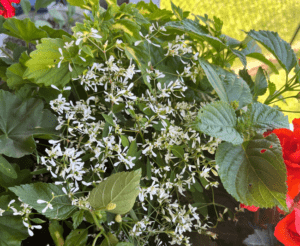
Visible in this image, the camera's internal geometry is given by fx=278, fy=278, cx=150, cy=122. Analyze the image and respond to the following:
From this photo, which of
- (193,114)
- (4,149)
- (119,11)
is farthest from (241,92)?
(4,149)

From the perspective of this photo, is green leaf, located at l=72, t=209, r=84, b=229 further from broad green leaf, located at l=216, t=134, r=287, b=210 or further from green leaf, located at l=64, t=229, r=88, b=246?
broad green leaf, located at l=216, t=134, r=287, b=210

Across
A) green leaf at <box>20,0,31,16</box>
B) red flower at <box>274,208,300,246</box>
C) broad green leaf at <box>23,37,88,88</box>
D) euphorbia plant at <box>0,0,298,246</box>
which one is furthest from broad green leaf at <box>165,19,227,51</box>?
green leaf at <box>20,0,31,16</box>

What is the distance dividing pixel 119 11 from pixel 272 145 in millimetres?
222

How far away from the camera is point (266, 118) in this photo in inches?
12.2

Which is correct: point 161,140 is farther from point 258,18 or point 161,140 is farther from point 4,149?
point 258,18

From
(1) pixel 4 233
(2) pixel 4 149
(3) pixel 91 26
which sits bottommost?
(1) pixel 4 233

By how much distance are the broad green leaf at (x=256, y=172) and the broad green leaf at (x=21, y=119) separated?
0.65 ft

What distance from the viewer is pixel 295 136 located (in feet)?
1.10

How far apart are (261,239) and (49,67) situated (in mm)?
337

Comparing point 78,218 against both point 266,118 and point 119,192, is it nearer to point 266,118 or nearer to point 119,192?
point 119,192

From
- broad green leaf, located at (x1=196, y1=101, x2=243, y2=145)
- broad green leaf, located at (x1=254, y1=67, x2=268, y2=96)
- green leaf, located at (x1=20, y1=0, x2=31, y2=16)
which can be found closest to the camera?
broad green leaf, located at (x1=196, y1=101, x2=243, y2=145)

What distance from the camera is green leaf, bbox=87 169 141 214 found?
27 centimetres

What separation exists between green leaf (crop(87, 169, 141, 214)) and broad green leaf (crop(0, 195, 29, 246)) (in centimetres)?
10

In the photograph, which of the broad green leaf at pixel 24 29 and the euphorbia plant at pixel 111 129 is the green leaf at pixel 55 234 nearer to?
the euphorbia plant at pixel 111 129
